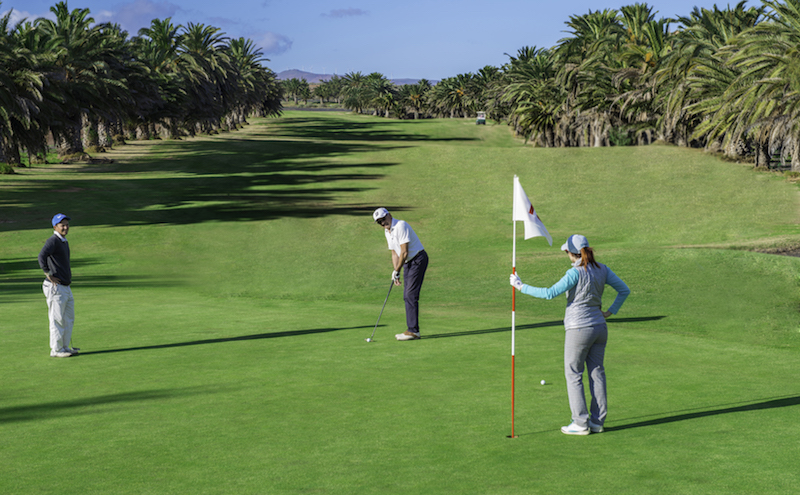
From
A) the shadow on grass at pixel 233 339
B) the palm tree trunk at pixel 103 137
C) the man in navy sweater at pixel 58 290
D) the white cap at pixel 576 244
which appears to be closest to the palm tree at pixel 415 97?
the palm tree trunk at pixel 103 137

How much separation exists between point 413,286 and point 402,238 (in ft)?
3.27

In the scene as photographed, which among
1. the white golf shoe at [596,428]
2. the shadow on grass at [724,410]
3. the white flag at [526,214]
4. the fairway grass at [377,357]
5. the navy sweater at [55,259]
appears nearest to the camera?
the fairway grass at [377,357]

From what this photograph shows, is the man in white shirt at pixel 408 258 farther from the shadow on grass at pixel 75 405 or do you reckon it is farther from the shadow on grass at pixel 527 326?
the shadow on grass at pixel 75 405

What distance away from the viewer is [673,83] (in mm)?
54719

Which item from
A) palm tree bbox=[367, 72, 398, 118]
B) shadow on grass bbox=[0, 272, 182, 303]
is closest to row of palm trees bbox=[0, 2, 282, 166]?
shadow on grass bbox=[0, 272, 182, 303]

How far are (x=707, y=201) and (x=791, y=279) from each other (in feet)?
69.3

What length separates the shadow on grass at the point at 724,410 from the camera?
25.9 ft

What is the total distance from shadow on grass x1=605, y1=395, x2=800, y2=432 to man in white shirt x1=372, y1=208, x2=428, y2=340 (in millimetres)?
5941

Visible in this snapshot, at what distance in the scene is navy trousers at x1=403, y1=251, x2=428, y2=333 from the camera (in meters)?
13.5

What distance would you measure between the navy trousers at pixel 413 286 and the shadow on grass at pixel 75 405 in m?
4.74

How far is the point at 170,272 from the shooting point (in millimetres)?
27609

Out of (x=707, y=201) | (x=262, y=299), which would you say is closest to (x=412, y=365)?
(x=262, y=299)

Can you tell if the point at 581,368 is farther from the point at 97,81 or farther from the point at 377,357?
the point at 97,81

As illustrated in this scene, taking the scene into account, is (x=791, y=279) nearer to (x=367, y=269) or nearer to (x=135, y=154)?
Result: (x=367, y=269)
